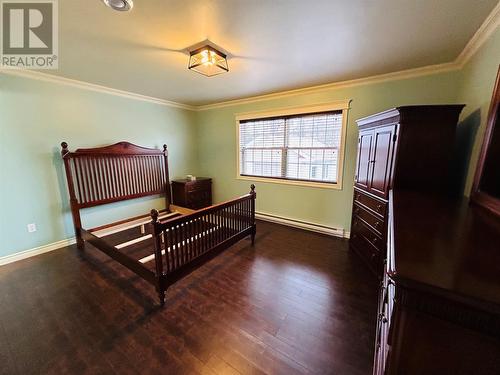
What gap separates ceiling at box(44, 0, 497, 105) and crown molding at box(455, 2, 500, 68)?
0.05 meters

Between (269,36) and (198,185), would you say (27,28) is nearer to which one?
(269,36)

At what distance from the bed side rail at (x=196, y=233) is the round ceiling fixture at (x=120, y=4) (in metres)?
→ 1.47

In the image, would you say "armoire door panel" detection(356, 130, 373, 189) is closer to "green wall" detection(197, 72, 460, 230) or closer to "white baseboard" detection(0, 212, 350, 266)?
"green wall" detection(197, 72, 460, 230)

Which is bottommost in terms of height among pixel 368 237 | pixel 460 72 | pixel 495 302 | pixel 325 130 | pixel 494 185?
pixel 368 237

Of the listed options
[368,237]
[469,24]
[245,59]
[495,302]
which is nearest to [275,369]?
[495,302]

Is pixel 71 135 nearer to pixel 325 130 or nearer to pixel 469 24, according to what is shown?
pixel 325 130

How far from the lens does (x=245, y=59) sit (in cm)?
222

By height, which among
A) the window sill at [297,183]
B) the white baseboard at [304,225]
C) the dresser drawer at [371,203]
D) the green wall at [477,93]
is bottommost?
the white baseboard at [304,225]

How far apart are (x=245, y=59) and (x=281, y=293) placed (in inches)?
99.5

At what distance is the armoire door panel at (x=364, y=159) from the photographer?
237 centimetres

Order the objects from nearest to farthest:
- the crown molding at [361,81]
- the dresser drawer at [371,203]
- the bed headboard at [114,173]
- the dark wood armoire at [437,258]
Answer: the dark wood armoire at [437,258] → the dresser drawer at [371,203] → the crown molding at [361,81] → the bed headboard at [114,173]

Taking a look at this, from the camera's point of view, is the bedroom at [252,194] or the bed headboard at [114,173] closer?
the bedroom at [252,194]

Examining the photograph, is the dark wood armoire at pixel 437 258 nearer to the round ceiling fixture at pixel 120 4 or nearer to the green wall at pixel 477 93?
the green wall at pixel 477 93

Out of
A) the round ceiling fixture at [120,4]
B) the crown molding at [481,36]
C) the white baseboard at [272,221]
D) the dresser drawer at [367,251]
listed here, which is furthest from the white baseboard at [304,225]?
the round ceiling fixture at [120,4]
